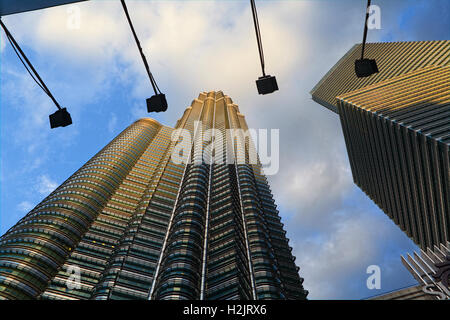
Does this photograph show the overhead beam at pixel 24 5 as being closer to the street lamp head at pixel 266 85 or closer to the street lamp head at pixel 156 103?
the street lamp head at pixel 156 103

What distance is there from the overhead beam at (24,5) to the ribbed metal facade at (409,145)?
87.4m

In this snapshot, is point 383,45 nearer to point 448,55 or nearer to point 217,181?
point 448,55

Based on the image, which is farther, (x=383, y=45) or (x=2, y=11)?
(x=383, y=45)

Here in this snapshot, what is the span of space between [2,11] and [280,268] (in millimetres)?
92660

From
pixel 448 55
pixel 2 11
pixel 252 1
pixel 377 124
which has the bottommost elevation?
pixel 2 11

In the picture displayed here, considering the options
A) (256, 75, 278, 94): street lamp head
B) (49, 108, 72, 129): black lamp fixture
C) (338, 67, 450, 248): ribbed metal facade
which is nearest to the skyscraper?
(338, 67, 450, 248): ribbed metal facade

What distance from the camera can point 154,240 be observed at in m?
94.9

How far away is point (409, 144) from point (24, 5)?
99.0 meters

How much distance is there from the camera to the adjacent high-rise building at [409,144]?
86812 mm

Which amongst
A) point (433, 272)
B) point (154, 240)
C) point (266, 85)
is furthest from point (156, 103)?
point (154, 240)

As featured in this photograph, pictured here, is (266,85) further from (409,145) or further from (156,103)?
(409,145)

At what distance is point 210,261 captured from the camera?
8794cm

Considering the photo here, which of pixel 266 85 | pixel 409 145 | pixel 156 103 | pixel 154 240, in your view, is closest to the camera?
pixel 266 85
